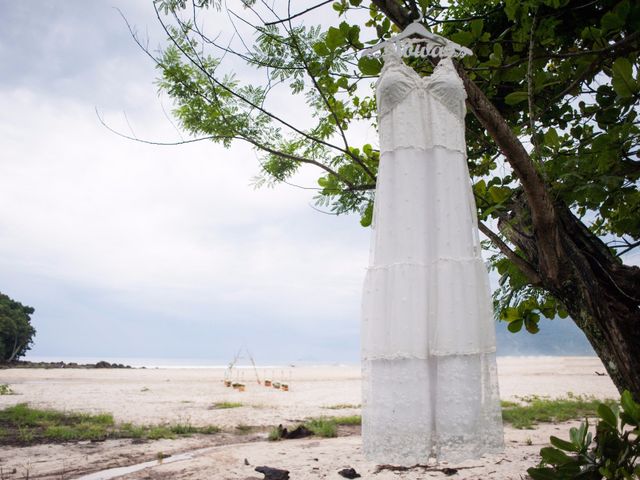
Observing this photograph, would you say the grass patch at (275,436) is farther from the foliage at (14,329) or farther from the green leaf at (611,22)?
the foliage at (14,329)

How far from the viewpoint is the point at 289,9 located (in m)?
2.63

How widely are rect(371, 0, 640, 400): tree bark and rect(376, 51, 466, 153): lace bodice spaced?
0.35ft

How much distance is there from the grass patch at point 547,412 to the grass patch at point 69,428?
175 inches

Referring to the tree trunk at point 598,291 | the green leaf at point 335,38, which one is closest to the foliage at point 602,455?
the tree trunk at point 598,291

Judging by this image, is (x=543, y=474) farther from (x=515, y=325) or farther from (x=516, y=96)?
(x=516, y=96)

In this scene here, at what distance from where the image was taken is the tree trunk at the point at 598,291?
2.57 m

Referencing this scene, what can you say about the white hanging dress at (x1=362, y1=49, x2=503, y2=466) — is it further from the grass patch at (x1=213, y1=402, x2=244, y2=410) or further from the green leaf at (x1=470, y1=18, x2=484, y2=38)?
the grass patch at (x1=213, y1=402, x2=244, y2=410)

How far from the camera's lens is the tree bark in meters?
2.41

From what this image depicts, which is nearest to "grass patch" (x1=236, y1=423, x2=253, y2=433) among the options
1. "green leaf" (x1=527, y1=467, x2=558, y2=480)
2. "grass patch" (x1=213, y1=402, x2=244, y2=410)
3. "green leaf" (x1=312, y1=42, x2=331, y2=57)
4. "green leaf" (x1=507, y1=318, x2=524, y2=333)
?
"grass patch" (x1=213, y1=402, x2=244, y2=410)

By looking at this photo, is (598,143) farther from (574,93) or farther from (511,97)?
(574,93)

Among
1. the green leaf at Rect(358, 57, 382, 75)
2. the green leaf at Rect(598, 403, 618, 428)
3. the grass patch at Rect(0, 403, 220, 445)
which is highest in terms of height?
the green leaf at Rect(358, 57, 382, 75)

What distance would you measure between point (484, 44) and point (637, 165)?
1.15 m

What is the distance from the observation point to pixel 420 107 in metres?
2.43

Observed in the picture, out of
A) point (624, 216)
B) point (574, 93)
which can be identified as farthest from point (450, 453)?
point (574, 93)
